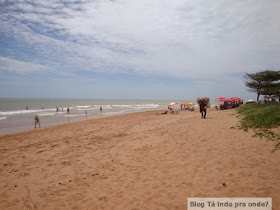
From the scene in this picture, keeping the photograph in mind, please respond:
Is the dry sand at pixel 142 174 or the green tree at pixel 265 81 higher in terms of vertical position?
the green tree at pixel 265 81

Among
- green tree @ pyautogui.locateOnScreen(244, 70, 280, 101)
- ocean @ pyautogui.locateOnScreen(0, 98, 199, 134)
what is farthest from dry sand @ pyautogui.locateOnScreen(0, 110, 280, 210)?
green tree @ pyautogui.locateOnScreen(244, 70, 280, 101)

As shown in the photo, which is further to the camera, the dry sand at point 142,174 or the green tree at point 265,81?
the green tree at point 265,81

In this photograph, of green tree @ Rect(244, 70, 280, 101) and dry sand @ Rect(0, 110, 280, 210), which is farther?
green tree @ Rect(244, 70, 280, 101)

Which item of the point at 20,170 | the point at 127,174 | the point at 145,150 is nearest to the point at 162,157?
the point at 145,150

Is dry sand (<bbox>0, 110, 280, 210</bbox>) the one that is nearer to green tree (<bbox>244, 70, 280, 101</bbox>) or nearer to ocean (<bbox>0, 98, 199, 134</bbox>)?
ocean (<bbox>0, 98, 199, 134</bbox>)

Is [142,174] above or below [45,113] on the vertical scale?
below

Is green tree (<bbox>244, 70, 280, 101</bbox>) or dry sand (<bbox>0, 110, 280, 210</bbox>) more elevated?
green tree (<bbox>244, 70, 280, 101</bbox>)

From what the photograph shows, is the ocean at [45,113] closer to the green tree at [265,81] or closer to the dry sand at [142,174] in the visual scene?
the dry sand at [142,174]

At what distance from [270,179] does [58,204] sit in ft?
18.9

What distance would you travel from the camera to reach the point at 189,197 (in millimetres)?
4551

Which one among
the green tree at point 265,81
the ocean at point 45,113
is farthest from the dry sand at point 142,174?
the green tree at point 265,81

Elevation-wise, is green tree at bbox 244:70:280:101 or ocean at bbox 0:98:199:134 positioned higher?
green tree at bbox 244:70:280:101

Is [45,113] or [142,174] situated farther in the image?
[45,113]

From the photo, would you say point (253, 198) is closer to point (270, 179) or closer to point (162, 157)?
point (270, 179)
